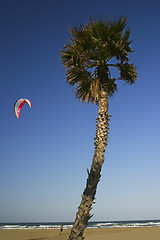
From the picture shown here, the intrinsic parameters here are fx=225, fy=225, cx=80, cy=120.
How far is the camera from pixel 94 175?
7449mm

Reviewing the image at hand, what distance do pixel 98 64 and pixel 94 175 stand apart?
457cm

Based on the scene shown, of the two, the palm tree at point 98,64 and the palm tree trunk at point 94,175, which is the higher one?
the palm tree at point 98,64

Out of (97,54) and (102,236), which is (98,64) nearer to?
(97,54)

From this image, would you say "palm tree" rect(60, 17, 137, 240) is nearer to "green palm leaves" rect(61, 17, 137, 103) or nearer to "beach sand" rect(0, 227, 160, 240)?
"green palm leaves" rect(61, 17, 137, 103)

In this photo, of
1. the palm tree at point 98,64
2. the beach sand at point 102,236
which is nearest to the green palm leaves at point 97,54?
the palm tree at point 98,64

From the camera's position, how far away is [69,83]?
32.8ft

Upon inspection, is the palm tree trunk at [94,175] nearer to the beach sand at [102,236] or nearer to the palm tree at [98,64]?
the palm tree at [98,64]

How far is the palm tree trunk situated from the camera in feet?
23.2

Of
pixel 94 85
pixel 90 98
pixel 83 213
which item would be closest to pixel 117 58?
pixel 94 85

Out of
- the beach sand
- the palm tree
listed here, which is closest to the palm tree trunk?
the palm tree

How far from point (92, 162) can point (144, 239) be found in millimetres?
25869

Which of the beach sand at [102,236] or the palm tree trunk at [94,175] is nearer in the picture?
the palm tree trunk at [94,175]

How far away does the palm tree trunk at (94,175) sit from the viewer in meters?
7.06

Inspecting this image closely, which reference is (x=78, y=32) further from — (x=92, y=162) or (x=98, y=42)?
(x=92, y=162)
